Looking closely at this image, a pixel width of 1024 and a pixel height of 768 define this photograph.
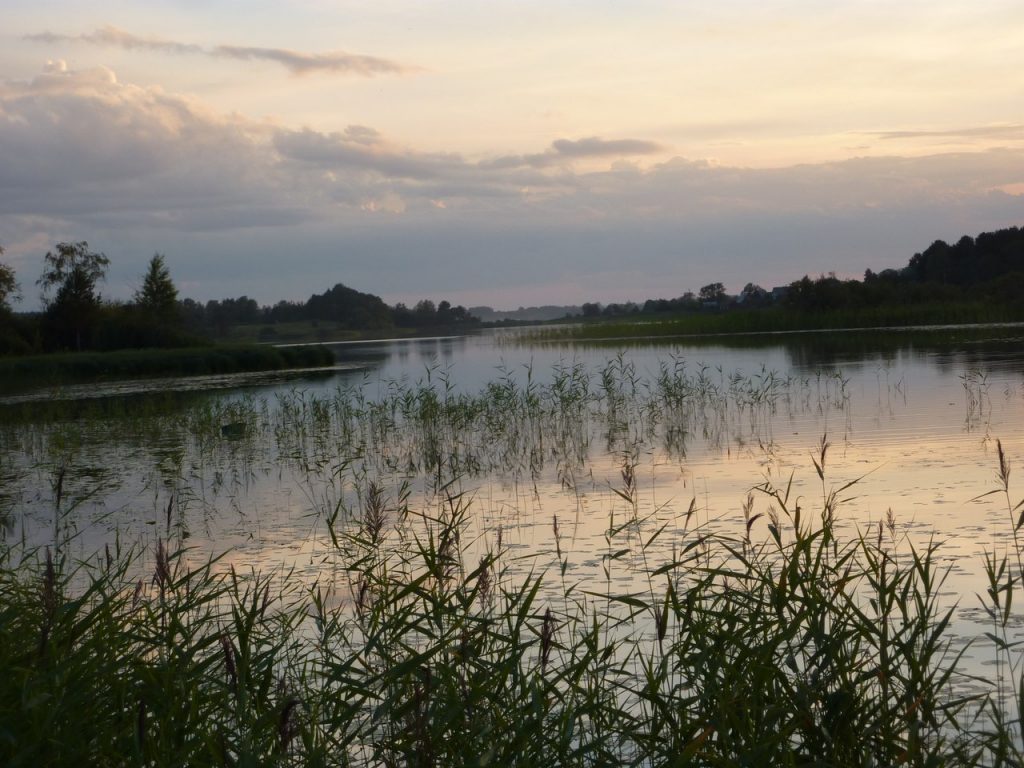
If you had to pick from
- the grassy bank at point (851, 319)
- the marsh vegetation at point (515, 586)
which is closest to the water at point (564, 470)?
the marsh vegetation at point (515, 586)

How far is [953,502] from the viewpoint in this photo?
904 centimetres

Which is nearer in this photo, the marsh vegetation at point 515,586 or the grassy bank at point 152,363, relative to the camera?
the marsh vegetation at point 515,586

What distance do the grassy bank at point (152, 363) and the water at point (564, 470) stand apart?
54.7 ft

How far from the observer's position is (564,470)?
12.7 meters

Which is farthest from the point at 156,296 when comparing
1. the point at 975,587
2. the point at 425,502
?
the point at 975,587

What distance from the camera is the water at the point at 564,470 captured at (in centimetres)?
826

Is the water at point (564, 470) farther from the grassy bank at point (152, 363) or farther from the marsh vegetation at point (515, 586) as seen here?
the grassy bank at point (152, 363)

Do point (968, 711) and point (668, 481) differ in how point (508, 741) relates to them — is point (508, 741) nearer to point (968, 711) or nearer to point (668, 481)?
point (968, 711)

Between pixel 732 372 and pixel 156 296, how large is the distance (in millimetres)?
55474

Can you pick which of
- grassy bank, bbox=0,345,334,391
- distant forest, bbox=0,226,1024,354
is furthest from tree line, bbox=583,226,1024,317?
grassy bank, bbox=0,345,334,391

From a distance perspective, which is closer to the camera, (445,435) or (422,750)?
(422,750)

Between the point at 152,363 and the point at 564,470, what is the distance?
34.8 m

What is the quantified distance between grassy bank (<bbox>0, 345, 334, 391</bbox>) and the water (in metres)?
16.7

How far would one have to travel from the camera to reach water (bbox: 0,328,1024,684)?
27.1 feet
